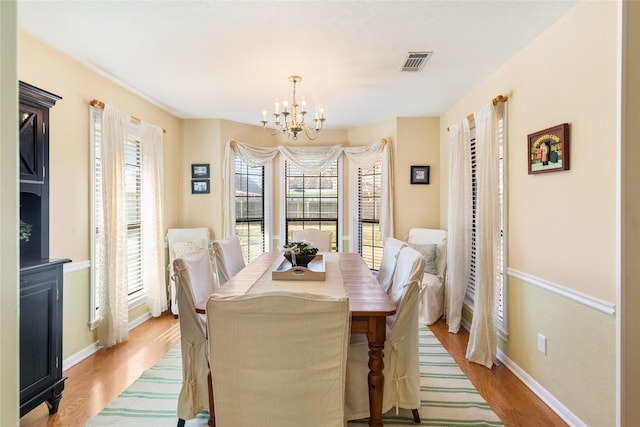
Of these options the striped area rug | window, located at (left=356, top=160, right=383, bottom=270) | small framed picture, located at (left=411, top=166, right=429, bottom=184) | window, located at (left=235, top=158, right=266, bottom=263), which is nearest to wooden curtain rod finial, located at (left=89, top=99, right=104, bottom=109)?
window, located at (left=235, top=158, right=266, bottom=263)

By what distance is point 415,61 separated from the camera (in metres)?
2.79

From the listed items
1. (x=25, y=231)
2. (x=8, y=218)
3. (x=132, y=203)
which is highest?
(x=132, y=203)

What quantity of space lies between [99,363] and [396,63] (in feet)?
12.0

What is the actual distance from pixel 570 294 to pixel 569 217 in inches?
19.0

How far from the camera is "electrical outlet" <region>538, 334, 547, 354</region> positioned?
2291 mm

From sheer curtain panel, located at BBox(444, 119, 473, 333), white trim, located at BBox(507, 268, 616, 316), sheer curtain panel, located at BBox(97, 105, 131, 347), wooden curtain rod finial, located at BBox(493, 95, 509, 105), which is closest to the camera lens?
white trim, located at BBox(507, 268, 616, 316)

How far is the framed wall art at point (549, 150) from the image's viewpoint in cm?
208

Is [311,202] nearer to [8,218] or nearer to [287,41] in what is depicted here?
[287,41]

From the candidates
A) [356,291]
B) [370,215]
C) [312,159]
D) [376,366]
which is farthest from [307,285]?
[312,159]

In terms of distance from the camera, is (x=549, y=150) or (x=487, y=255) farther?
(x=487, y=255)

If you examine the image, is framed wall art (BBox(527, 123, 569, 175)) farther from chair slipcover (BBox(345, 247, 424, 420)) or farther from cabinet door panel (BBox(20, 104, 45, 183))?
cabinet door panel (BBox(20, 104, 45, 183))

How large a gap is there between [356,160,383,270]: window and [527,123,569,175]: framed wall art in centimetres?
254

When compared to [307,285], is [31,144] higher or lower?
higher

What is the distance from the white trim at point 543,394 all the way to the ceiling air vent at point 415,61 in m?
2.62
